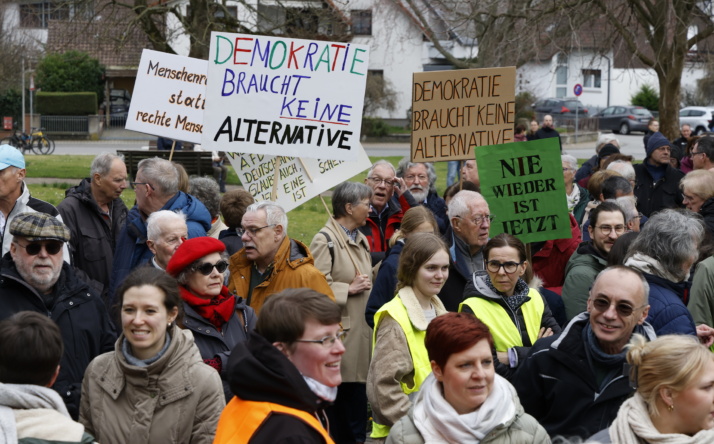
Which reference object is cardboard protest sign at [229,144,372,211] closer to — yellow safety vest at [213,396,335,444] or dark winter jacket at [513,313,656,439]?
dark winter jacket at [513,313,656,439]

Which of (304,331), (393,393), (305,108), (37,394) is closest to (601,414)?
(393,393)

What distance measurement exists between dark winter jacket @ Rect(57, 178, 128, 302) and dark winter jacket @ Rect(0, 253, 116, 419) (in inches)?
75.3

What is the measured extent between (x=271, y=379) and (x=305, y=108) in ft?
14.6

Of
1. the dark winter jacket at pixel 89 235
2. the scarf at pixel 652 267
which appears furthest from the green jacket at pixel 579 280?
the dark winter jacket at pixel 89 235

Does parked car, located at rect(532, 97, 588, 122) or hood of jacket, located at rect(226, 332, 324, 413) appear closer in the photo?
hood of jacket, located at rect(226, 332, 324, 413)

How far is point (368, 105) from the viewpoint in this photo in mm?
43750

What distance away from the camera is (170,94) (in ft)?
28.8

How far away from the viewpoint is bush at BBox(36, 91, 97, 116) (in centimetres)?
4200

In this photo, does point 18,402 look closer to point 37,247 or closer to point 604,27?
point 37,247

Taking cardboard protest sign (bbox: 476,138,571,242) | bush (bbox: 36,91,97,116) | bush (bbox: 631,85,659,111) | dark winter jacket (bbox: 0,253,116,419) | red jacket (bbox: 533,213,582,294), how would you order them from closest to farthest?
dark winter jacket (bbox: 0,253,116,419), cardboard protest sign (bbox: 476,138,571,242), red jacket (bbox: 533,213,582,294), bush (bbox: 36,91,97,116), bush (bbox: 631,85,659,111)

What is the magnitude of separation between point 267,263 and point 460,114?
108 inches

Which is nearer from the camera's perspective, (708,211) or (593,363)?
(593,363)

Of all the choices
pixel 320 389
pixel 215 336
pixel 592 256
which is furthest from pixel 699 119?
pixel 320 389

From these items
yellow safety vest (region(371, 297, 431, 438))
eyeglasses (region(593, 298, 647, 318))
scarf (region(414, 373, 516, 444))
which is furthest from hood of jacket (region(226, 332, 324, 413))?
yellow safety vest (region(371, 297, 431, 438))
